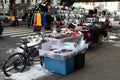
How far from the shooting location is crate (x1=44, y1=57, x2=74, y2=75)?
7414mm

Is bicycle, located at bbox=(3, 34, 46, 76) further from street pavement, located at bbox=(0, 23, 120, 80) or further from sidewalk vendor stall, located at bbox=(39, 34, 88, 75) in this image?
sidewalk vendor stall, located at bbox=(39, 34, 88, 75)

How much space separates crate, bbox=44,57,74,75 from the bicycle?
58cm

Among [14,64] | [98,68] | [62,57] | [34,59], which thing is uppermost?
[62,57]

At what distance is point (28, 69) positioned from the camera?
789cm

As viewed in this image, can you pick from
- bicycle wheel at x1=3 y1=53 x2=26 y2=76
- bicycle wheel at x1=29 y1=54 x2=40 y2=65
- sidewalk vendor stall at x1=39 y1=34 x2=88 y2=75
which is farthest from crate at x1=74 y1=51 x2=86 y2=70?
bicycle wheel at x1=3 y1=53 x2=26 y2=76

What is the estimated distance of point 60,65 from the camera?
24.5 ft

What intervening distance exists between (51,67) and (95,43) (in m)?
6.21

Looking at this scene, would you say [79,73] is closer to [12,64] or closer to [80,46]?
[80,46]

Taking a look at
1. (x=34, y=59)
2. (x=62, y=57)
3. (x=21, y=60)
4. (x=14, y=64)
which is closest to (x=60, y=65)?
(x=62, y=57)

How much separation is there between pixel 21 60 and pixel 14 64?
0.84ft

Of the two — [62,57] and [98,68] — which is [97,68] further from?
[62,57]

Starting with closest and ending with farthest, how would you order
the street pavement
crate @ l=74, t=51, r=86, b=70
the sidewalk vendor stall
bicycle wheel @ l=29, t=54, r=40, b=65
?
the street pavement
the sidewalk vendor stall
crate @ l=74, t=51, r=86, b=70
bicycle wheel @ l=29, t=54, r=40, b=65

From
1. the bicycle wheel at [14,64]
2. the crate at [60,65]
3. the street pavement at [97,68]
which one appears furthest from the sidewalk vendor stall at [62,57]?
the bicycle wheel at [14,64]

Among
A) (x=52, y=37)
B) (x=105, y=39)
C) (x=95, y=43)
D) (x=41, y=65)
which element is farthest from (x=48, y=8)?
(x=41, y=65)
